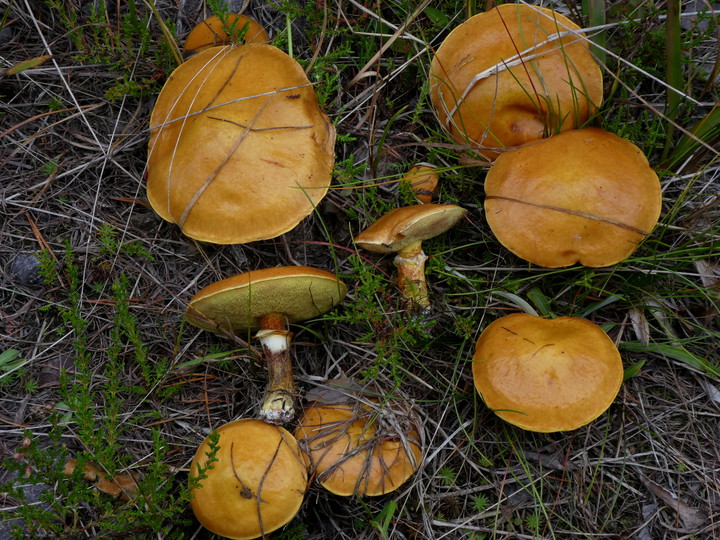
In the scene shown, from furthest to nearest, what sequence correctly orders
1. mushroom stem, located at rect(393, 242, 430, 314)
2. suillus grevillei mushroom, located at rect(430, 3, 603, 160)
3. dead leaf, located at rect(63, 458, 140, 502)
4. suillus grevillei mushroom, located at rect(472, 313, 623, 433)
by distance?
mushroom stem, located at rect(393, 242, 430, 314), suillus grevillei mushroom, located at rect(430, 3, 603, 160), dead leaf, located at rect(63, 458, 140, 502), suillus grevillei mushroom, located at rect(472, 313, 623, 433)

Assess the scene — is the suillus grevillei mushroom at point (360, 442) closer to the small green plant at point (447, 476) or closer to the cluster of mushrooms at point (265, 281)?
the cluster of mushrooms at point (265, 281)

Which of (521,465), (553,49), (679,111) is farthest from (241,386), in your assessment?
(679,111)

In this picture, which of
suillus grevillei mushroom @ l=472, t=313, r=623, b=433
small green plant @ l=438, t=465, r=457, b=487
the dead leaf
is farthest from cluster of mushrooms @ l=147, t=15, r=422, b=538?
suillus grevillei mushroom @ l=472, t=313, r=623, b=433

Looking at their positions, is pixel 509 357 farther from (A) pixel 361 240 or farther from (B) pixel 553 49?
(B) pixel 553 49

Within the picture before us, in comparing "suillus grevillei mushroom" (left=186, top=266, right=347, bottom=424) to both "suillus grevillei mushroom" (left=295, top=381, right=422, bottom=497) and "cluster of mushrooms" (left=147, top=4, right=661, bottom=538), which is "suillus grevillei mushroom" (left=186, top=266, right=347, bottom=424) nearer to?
"cluster of mushrooms" (left=147, top=4, right=661, bottom=538)

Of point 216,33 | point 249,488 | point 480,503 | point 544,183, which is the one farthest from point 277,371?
point 216,33
